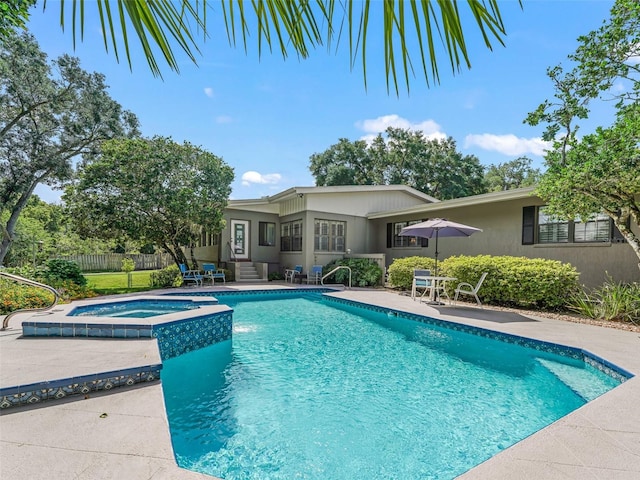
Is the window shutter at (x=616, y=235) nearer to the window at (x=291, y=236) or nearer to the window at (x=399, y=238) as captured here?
the window at (x=399, y=238)

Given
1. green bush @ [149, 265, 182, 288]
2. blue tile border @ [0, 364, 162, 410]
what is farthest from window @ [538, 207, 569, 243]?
green bush @ [149, 265, 182, 288]

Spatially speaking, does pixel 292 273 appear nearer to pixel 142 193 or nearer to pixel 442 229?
pixel 142 193

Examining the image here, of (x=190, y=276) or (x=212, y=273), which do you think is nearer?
(x=190, y=276)

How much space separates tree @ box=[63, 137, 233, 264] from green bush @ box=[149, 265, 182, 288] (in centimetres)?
149

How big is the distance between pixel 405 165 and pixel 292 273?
20.2 m

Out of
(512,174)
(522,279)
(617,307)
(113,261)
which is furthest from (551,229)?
(512,174)

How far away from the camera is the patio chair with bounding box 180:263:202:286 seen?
13.6 meters

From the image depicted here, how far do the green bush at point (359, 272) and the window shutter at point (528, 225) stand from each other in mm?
5435

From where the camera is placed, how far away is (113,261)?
24594 millimetres

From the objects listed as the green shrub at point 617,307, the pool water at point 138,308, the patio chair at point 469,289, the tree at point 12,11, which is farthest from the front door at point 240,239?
the green shrub at point 617,307

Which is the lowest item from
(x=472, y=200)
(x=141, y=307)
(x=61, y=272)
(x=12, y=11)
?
(x=141, y=307)

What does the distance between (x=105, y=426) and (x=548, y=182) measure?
8.97 meters

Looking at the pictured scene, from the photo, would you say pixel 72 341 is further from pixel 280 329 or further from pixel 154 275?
pixel 154 275

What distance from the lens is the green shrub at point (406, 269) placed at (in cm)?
1204
